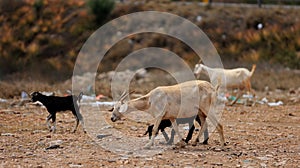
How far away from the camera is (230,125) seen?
13.5 metres

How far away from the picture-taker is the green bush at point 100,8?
35.6 metres

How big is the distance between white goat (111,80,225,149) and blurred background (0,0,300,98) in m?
16.0

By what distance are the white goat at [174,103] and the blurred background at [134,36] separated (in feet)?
52.6

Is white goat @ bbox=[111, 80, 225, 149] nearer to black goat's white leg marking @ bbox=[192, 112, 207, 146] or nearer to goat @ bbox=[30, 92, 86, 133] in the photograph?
black goat's white leg marking @ bbox=[192, 112, 207, 146]

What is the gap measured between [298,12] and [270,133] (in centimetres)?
2575

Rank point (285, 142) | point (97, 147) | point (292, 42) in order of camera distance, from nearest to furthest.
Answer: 1. point (97, 147)
2. point (285, 142)
3. point (292, 42)

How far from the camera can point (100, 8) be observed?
35.6 meters

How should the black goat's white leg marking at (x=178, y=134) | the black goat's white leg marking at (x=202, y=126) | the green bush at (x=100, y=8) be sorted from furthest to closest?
the green bush at (x=100, y=8)
the black goat's white leg marking at (x=202, y=126)
the black goat's white leg marking at (x=178, y=134)

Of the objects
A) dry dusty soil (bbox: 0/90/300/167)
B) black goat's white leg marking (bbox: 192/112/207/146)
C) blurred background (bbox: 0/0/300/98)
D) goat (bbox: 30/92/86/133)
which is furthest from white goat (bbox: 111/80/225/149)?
blurred background (bbox: 0/0/300/98)

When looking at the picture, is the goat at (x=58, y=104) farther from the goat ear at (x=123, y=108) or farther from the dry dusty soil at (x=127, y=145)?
the goat ear at (x=123, y=108)

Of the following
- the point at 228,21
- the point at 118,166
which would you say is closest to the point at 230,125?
the point at 118,166

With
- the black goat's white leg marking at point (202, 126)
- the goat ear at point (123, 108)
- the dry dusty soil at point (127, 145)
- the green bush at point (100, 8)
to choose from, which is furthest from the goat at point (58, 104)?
the green bush at point (100, 8)

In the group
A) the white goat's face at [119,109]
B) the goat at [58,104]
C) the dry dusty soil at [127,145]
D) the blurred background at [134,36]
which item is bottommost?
the dry dusty soil at [127,145]

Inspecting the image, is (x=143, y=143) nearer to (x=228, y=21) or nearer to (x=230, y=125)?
(x=230, y=125)
